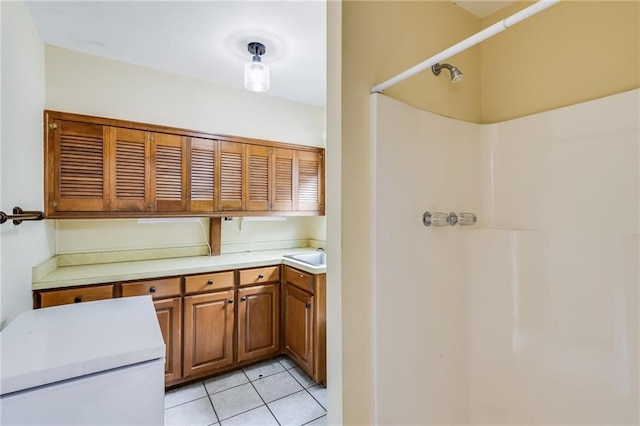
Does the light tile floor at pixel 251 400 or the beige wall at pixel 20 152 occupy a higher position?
the beige wall at pixel 20 152

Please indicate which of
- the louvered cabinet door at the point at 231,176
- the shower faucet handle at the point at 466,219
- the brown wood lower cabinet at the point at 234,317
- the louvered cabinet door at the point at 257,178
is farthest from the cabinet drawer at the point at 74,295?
the shower faucet handle at the point at 466,219

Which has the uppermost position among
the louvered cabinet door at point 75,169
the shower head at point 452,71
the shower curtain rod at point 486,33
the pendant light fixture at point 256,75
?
the pendant light fixture at point 256,75

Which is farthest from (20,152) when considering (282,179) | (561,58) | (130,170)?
(561,58)

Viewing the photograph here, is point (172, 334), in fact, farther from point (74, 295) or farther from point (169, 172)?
point (169, 172)

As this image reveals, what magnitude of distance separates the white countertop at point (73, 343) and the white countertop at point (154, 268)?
43cm

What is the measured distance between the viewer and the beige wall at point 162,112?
212 centimetres

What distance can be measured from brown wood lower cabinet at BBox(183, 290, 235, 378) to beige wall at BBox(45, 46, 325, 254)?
0.64m

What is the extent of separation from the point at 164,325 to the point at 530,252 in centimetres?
222

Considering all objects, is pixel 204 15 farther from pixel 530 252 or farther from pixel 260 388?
pixel 260 388

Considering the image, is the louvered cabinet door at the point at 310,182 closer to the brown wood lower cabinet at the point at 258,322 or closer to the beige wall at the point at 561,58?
the brown wood lower cabinet at the point at 258,322

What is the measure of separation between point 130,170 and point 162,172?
0.20 meters

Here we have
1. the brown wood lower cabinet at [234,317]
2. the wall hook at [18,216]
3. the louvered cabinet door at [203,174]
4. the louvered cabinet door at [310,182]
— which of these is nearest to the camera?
the wall hook at [18,216]

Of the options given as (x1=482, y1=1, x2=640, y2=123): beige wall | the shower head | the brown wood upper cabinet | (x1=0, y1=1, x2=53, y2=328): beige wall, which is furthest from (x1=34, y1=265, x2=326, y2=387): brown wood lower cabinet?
(x1=482, y1=1, x2=640, y2=123): beige wall

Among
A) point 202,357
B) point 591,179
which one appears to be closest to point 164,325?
point 202,357
